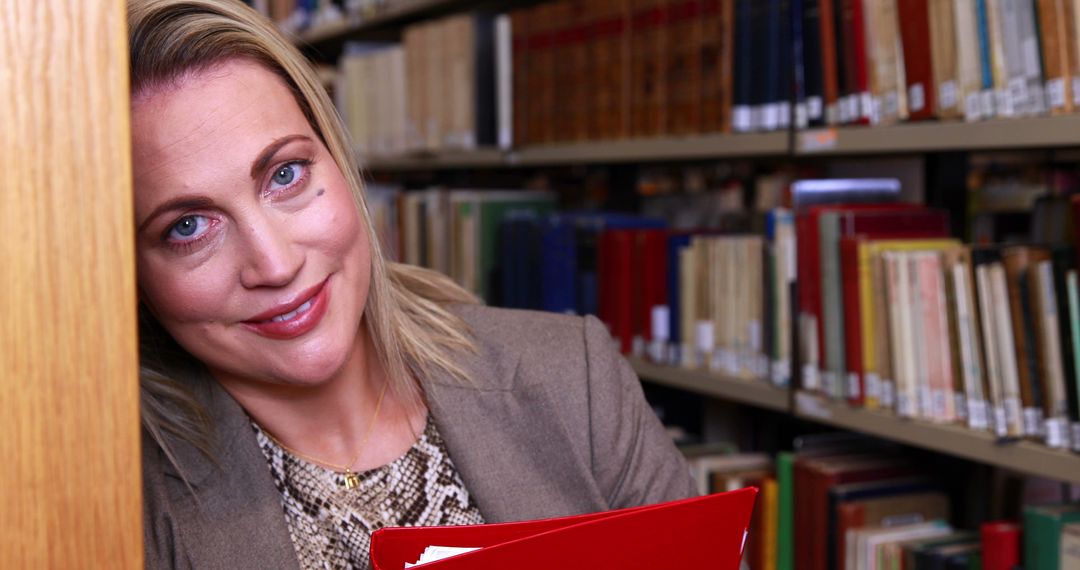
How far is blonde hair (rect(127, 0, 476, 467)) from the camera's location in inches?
40.5

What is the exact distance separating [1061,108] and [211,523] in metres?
1.33

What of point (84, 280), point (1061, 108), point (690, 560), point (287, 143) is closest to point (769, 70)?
point (1061, 108)

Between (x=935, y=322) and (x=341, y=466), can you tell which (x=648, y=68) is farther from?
(x=341, y=466)

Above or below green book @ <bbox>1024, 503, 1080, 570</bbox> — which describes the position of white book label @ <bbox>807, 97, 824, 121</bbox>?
above

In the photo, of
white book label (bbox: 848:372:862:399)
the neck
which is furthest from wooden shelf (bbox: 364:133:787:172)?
the neck

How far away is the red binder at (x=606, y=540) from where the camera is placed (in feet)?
2.43

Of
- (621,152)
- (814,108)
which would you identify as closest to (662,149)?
(621,152)

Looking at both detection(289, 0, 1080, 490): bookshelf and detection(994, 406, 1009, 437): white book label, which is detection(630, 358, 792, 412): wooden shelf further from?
detection(994, 406, 1009, 437): white book label

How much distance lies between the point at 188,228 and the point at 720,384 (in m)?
1.44

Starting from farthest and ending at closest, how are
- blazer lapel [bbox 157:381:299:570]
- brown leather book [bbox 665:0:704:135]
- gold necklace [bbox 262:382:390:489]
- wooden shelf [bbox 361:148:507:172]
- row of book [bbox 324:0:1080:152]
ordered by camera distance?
wooden shelf [bbox 361:148:507:172]
brown leather book [bbox 665:0:704:135]
row of book [bbox 324:0:1080:152]
gold necklace [bbox 262:382:390:489]
blazer lapel [bbox 157:381:299:570]

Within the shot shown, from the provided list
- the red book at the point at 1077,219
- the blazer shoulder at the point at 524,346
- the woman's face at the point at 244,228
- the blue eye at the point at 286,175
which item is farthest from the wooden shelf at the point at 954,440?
the blue eye at the point at 286,175

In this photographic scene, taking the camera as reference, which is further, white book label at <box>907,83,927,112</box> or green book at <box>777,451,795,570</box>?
green book at <box>777,451,795,570</box>

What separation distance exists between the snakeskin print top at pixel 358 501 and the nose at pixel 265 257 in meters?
0.30

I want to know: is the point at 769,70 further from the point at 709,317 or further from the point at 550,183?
the point at 550,183
